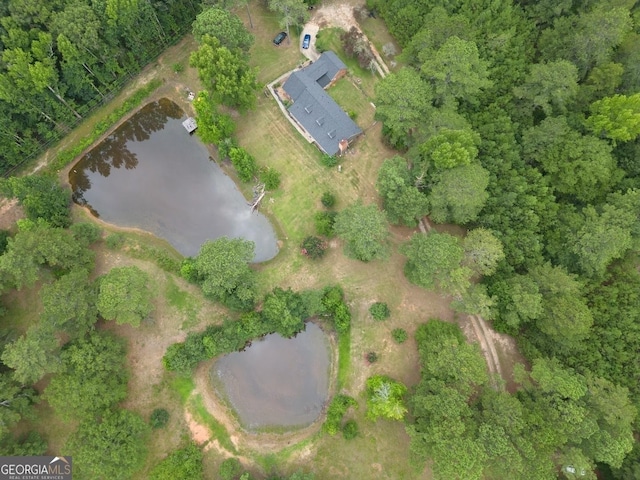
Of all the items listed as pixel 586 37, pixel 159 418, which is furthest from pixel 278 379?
pixel 586 37

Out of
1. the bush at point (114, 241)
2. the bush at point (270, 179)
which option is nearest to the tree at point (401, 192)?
the bush at point (270, 179)

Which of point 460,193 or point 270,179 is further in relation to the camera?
point 270,179

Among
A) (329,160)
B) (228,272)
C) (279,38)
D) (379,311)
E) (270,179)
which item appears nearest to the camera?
(228,272)

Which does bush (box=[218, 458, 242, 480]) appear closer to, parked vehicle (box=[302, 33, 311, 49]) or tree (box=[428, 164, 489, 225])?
tree (box=[428, 164, 489, 225])

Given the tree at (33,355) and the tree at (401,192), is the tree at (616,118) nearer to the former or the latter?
the tree at (401,192)

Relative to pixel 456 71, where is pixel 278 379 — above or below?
below

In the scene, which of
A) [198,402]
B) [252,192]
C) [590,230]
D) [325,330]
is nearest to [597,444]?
[590,230]

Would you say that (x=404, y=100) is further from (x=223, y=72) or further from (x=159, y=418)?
(x=159, y=418)
